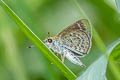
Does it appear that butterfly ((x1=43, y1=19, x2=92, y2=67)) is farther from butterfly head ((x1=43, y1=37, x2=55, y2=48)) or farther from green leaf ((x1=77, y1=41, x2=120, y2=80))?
green leaf ((x1=77, y1=41, x2=120, y2=80))

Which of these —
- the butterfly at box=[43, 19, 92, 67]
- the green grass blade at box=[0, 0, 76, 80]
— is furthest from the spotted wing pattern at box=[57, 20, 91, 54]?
the green grass blade at box=[0, 0, 76, 80]

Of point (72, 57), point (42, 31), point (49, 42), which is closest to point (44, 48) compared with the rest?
point (72, 57)

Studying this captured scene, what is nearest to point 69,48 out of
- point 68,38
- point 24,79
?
point 68,38

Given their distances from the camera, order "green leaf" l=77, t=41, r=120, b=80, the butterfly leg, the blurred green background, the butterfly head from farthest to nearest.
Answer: the blurred green background < the butterfly head < the butterfly leg < "green leaf" l=77, t=41, r=120, b=80

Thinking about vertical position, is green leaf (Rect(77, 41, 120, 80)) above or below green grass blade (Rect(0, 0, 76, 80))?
below

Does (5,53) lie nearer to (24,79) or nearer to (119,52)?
(24,79)
